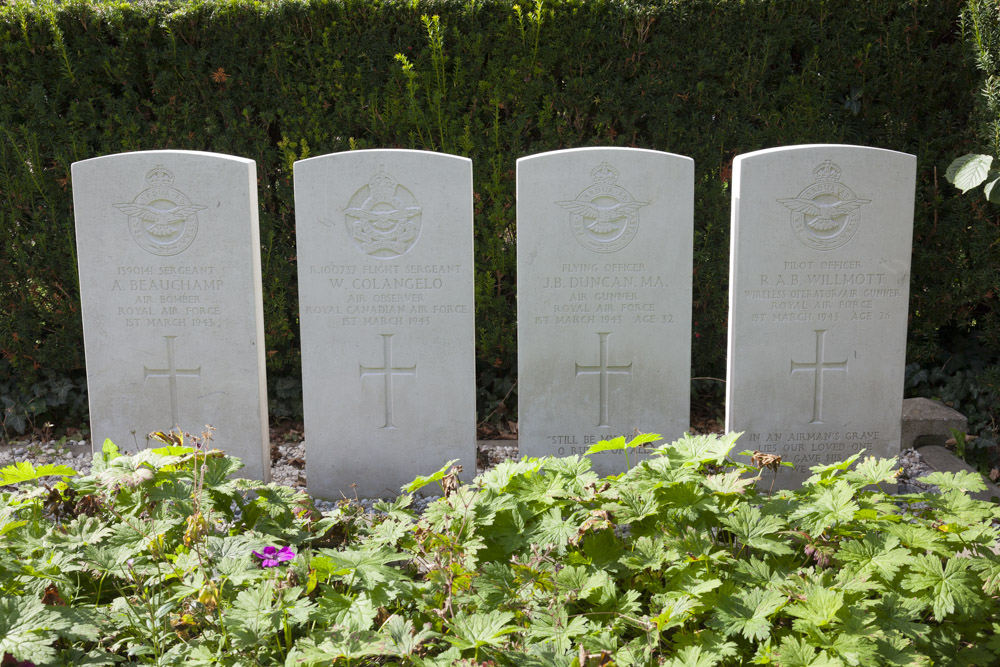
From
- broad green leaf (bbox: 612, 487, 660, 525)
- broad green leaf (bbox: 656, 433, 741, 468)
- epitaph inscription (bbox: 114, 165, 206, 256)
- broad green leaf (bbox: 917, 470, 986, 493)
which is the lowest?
broad green leaf (bbox: 612, 487, 660, 525)

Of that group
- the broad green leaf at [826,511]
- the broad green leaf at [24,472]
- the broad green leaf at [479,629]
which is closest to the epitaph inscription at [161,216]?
the broad green leaf at [24,472]

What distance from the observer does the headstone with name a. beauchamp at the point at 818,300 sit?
3803 millimetres

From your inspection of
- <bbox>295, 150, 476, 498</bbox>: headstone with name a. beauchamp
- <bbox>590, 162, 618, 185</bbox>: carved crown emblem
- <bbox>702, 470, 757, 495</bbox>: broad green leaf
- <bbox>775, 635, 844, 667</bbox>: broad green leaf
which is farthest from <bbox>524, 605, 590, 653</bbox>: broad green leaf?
<bbox>590, 162, 618, 185</bbox>: carved crown emblem

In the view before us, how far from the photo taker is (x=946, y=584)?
78.4 inches

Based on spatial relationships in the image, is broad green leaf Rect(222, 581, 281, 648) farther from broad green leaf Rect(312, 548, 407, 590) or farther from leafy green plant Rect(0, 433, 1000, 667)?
broad green leaf Rect(312, 548, 407, 590)

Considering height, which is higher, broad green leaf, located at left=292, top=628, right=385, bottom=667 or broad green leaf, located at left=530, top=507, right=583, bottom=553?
broad green leaf, located at left=530, top=507, right=583, bottom=553

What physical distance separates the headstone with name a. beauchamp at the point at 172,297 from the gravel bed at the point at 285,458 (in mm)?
413

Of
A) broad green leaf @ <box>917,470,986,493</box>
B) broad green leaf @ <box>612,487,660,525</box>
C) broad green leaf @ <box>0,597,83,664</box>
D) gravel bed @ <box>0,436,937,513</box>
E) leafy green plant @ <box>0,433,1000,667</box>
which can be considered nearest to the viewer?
broad green leaf @ <box>0,597,83,664</box>

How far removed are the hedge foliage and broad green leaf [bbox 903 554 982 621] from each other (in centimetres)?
336

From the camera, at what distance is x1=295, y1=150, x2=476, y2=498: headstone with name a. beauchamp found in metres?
3.86

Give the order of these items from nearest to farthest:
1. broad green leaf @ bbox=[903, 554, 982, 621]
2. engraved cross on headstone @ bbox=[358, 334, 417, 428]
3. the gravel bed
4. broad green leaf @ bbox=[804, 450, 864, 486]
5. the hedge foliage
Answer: broad green leaf @ bbox=[903, 554, 982, 621] < broad green leaf @ bbox=[804, 450, 864, 486] < engraved cross on headstone @ bbox=[358, 334, 417, 428] < the gravel bed < the hedge foliage

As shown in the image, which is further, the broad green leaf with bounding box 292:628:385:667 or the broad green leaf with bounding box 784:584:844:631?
the broad green leaf with bounding box 784:584:844:631

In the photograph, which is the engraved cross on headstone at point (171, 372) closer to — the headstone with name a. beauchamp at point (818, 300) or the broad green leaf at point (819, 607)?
the headstone with name a. beauchamp at point (818, 300)

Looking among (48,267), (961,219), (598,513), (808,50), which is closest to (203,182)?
(48,267)
